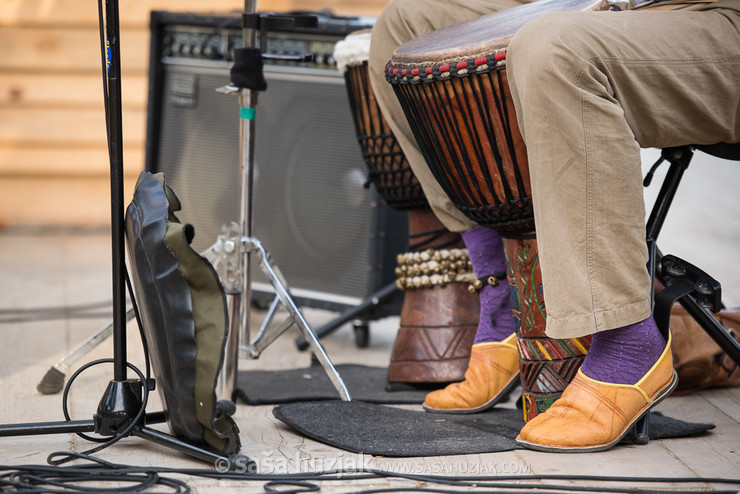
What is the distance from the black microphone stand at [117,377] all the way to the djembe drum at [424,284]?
650 millimetres

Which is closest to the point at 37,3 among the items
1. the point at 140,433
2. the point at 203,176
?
the point at 203,176

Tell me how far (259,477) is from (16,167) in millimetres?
3470

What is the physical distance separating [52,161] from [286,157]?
2.20 metres

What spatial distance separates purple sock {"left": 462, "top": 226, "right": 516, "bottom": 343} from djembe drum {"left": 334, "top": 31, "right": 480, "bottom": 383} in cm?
12

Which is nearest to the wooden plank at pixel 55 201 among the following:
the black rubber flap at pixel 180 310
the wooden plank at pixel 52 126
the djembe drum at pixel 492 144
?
the wooden plank at pixel 52 126

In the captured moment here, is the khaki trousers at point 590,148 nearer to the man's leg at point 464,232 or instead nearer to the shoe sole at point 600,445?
the shoe sole at point 600,445

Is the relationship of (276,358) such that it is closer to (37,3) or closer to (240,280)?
(240,280)

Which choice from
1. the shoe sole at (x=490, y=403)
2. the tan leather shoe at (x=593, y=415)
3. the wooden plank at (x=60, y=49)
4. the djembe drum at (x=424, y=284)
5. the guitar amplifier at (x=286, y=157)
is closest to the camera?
the tan leather shoe at (x=593, y=415)

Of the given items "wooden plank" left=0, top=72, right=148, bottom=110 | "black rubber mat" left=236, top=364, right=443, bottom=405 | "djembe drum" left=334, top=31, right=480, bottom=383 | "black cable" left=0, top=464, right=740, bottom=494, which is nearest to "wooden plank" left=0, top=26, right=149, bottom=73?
"wooden plank" left=0, top=72, right=148, bottom=110

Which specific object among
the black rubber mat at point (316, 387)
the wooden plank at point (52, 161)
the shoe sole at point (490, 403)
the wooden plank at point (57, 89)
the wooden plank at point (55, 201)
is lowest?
the wooden plank at point (55, 201)

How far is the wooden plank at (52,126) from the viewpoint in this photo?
425 cm

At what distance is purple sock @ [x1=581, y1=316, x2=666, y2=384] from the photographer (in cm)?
138

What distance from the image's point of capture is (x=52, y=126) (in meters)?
4.30

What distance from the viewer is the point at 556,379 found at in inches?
58.3
